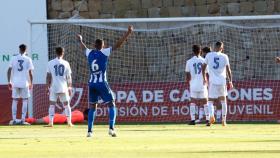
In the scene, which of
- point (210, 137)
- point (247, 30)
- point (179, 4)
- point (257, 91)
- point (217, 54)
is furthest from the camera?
point (179, 4)

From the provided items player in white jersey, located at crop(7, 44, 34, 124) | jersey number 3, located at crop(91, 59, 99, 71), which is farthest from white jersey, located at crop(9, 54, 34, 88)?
jersey number 3, located at crop(91, 59, 99, 71)

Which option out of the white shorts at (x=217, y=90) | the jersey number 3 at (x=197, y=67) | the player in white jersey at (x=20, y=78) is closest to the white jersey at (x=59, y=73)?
the player in white jersey at (x=20, y=78)

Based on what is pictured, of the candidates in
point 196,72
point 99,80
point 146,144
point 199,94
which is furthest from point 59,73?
point 146,144

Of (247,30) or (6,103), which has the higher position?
(247,30)

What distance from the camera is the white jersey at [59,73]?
79.8 ft

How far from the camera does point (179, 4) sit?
101ft

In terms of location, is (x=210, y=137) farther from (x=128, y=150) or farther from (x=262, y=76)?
(x=262, y=76)

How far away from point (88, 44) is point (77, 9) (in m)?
1.70

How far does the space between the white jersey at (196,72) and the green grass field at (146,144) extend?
443 cm

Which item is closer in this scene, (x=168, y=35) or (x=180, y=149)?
(x=180, y=149)

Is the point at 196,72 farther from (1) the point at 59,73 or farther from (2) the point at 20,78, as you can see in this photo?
(2) the point at 20,78

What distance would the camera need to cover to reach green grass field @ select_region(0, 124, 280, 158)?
1317 centimetres

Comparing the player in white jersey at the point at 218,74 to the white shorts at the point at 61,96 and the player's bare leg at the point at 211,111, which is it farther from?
the white shorts at the point at 61,96

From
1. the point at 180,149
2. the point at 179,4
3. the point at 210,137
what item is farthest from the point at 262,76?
the point at 180,149
